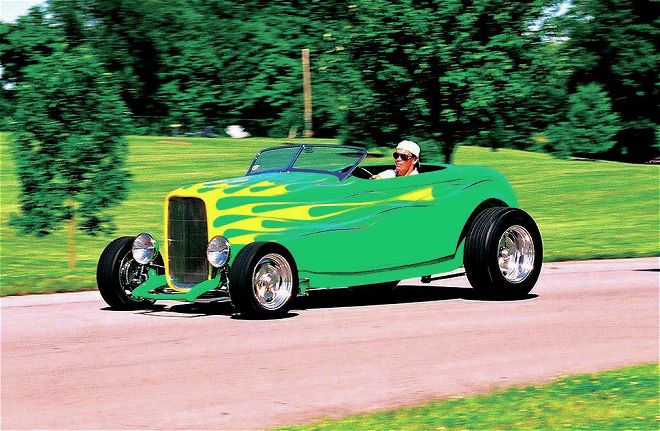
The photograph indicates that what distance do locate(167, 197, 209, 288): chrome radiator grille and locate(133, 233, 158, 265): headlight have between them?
258 mm

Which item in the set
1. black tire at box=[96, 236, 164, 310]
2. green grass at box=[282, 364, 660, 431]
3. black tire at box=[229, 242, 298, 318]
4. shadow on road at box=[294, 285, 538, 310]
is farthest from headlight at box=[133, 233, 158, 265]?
green grass at box=[282, 364, 660, 431]

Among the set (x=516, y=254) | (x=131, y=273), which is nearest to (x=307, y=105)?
(x=516, y=254)

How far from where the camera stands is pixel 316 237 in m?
12.8

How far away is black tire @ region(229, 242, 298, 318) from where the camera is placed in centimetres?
1189

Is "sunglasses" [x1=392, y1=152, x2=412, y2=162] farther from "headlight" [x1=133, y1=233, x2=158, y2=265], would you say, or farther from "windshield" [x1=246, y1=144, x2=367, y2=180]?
"headlight" [x1=133, y1=233, x2=158, y2=265]

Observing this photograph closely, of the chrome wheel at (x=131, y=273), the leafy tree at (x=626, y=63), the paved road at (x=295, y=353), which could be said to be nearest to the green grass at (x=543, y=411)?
the paved road at (x=295, y=353)

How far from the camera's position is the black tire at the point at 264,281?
39.0 feet

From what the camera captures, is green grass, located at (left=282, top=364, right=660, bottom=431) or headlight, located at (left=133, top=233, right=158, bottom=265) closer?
green grass, located at (left=282, top=364, right=660, bottom=431)

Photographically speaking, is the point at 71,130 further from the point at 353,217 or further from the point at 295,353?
the point at 295,353

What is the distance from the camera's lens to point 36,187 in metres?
20.8

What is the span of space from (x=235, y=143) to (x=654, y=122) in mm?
26451

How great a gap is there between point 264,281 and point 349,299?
8.01ft

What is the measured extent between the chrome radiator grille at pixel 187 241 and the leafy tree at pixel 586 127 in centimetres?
5606

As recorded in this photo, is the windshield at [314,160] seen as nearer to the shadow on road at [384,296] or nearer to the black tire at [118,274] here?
the shadow on road at [384,296]
